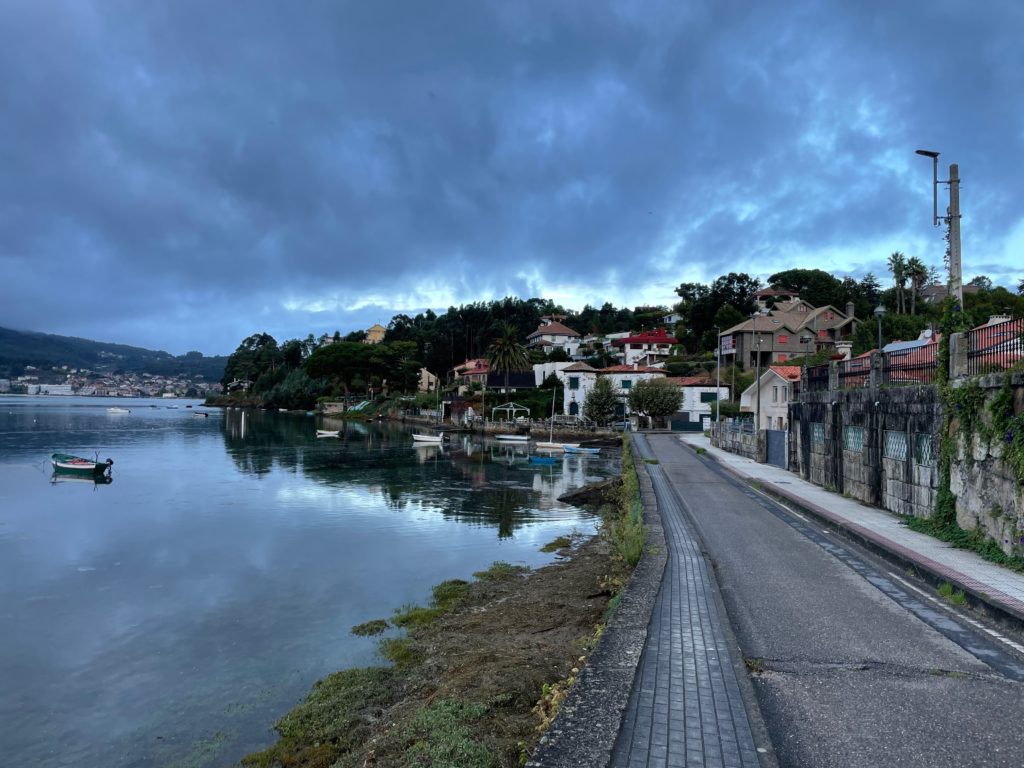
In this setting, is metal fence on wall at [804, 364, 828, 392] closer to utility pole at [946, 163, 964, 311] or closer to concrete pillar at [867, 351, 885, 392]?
concrete pillar at [867, 351, 885, 392]

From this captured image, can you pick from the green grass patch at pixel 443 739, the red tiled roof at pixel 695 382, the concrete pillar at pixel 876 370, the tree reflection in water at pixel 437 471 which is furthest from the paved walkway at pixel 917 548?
the red tiled roof at pixel 695 382

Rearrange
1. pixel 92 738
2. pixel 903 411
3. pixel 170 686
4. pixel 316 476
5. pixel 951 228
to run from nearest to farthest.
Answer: pixel 92 738
pixel 170 686
pixel 951 228
pixel 903 411
pixel 316 476

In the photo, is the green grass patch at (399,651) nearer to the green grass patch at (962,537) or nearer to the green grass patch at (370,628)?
the green grass patch at (370,628)

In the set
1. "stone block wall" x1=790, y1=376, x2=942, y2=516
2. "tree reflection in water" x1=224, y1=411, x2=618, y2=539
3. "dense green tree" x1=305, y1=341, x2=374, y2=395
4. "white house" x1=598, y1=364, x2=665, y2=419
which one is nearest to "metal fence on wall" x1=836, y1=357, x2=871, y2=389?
"stone block wall" x1=790, y1=376, x2=942, y2=516

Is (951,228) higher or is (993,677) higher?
(951,228)

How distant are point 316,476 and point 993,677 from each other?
137 feet

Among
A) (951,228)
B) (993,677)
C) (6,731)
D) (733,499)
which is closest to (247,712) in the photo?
(6,731)

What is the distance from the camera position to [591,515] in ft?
101

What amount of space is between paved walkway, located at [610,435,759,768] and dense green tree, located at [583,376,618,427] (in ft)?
216

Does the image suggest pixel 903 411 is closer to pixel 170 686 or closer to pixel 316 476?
pixel 170 686

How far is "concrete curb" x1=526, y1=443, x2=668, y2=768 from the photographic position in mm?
5152

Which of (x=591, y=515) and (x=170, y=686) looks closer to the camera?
(x=170, y=686)

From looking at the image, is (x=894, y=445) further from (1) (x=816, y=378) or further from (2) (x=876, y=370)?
(1) (x=816, y=378)

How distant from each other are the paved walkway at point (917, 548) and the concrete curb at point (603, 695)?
4.82 meters
